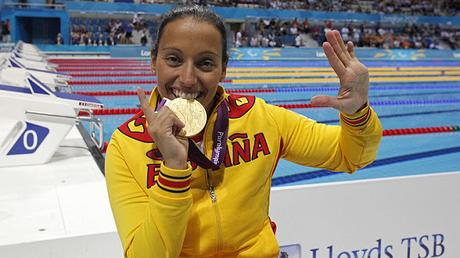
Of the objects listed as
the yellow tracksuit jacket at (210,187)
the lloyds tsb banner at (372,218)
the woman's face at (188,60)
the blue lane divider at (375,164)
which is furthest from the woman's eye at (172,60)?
the blue lane divider at (375,164)

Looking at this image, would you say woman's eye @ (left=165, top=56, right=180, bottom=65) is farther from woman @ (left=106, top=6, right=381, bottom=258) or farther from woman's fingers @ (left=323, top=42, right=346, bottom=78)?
woman's fingers @ (left=323, top=42, right=346, bottom=78)

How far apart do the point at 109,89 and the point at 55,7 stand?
9236mm

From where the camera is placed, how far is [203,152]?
1.17 metres

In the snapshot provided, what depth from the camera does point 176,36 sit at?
108cm

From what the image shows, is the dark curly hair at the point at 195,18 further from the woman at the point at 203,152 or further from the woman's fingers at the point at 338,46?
the woman's fingers at the point at 338,46

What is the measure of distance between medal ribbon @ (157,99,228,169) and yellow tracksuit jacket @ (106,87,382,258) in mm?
26

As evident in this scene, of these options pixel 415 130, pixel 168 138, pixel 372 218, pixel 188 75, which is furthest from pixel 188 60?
pixel 415 130

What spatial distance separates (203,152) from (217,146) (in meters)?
0.05

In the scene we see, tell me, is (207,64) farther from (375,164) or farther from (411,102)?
(411,102)

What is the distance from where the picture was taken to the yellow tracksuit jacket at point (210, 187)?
100 centimetres

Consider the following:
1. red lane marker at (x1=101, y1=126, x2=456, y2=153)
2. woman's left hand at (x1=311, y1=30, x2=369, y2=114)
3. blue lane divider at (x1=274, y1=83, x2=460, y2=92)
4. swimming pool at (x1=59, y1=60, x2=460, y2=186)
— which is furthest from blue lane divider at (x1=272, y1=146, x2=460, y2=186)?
blue lane divider at (x1=274, y1=83, x2=460, y2=92)

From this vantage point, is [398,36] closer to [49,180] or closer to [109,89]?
[109,89]

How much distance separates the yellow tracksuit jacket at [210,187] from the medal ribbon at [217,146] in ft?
0.08

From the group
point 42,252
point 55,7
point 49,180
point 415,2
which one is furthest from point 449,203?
point 415,2
